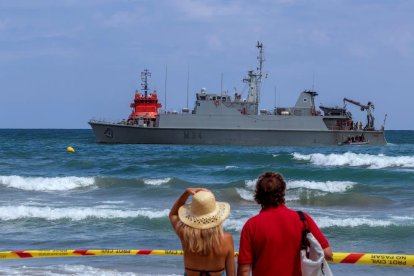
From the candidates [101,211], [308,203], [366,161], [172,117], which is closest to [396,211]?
[308,203]

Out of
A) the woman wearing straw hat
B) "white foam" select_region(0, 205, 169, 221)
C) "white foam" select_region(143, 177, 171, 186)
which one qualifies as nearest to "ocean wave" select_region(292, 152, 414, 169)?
"white foam" select_region(143, 177, 171, 186)

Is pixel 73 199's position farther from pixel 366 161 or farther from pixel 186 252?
pixel 366 161

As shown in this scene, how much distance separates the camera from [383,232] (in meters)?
12.4

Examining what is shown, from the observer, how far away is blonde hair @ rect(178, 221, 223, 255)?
13.2 feet

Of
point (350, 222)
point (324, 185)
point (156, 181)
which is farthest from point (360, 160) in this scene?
point (350, 222)

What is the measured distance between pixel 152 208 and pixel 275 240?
1269 cm

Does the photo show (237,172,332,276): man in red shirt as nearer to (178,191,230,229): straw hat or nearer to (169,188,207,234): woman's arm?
(178,191,230,229): straw hat

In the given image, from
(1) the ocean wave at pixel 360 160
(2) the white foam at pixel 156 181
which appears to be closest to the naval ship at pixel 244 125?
(1) the ocean wave at pixel 360 160

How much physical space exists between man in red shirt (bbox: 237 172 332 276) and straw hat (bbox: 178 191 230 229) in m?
0.16

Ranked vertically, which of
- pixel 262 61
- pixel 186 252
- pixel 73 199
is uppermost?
pixel 262 61

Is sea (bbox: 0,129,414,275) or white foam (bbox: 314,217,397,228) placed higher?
white foam (bbox: 314,217,397,228)

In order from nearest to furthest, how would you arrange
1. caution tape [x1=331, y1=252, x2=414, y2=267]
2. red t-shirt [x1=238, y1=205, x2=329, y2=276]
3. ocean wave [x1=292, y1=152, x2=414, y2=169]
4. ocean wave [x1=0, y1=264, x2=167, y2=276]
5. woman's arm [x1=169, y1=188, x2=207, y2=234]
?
red t-shirt [x1=238, y1=205, x2=329, y2=276] < woman's arm [x1=169, y1=188, x2=207, y2=234] < caution tape [x1=331, y1=252, x2=414, y2=267] < ocean wave [x1=0, y1=264, x2=167, y2=276] < ocean wave [x1=292, y1=152, x2=414, y2=169]

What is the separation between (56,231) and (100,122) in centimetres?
4229

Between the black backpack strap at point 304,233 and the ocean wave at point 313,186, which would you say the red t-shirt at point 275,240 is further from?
the ocean wave at point 313,186
